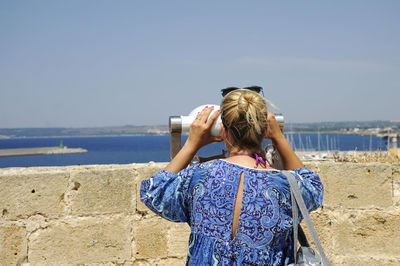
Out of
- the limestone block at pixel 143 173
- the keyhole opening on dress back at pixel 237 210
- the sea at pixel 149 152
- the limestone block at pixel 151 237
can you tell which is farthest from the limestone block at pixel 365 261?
the keyhole opening on dress back at pixel 237 210

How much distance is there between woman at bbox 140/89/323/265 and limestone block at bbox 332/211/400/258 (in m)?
1.60

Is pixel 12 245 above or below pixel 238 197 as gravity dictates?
below

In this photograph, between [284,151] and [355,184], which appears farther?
[355,184]

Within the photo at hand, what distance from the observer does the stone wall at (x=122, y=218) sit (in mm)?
2568

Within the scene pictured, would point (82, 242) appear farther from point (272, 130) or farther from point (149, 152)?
point (149, 152)

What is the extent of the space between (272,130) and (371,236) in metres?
1.82

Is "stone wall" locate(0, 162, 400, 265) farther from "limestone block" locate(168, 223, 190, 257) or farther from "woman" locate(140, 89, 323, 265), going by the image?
"woman" locate(140, 89, 323, 265)

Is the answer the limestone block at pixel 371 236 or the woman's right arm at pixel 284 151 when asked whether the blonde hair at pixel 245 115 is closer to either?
the woman's right arm at pixel 284 151

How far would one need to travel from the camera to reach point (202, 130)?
57.8 inches

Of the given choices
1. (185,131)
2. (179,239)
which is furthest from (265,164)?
(179,239)

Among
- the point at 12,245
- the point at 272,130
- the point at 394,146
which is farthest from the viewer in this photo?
the point at 394,146

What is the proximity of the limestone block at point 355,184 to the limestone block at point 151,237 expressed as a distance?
115 centimetres

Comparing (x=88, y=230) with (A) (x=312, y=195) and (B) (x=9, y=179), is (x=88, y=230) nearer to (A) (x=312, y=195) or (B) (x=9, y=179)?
(B) (x=9, y=179)

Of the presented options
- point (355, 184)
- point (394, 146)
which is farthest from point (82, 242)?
point (394, 146)
